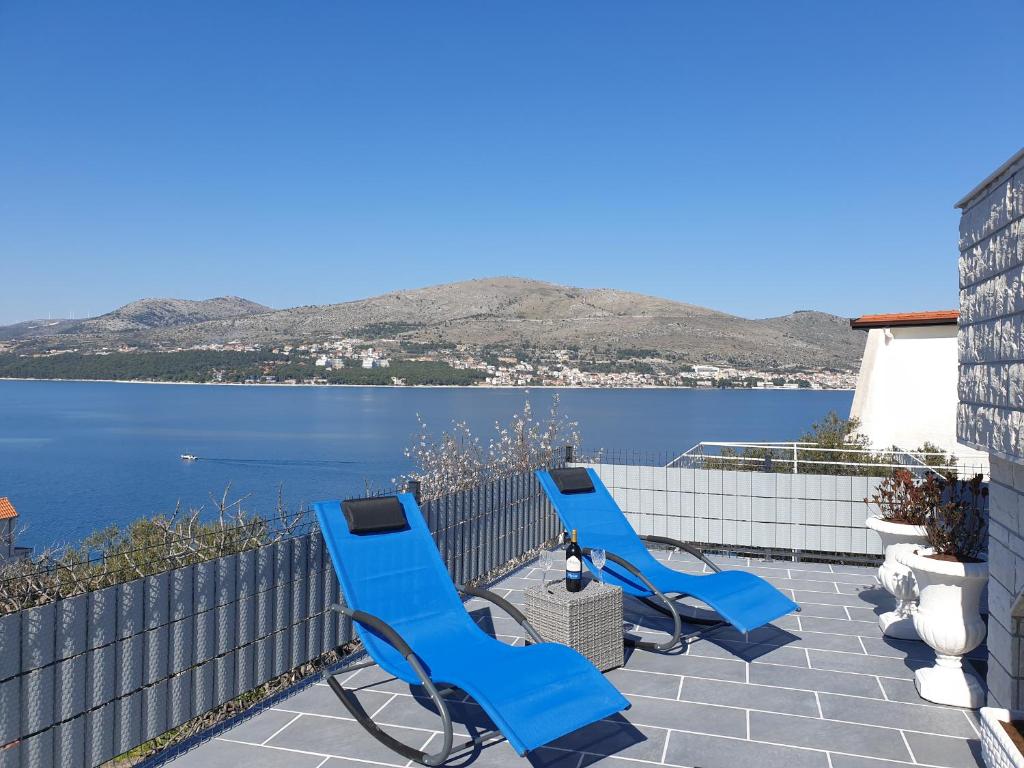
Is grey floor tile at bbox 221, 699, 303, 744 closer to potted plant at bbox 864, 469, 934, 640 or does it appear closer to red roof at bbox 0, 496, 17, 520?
potted plant at bbox 864, 469, 934, 640

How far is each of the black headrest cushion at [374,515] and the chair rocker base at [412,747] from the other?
68 cm

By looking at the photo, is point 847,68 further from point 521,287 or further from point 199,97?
point 521,287

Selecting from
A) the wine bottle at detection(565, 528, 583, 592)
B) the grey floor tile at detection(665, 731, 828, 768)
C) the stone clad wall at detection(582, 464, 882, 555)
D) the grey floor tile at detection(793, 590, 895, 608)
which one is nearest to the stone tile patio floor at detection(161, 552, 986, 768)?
the grey floor tile at detection(665, 731, 828, 768)

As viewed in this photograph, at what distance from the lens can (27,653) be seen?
2.62 meters

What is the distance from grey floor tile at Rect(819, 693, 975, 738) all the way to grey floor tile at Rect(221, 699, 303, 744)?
7.96ft

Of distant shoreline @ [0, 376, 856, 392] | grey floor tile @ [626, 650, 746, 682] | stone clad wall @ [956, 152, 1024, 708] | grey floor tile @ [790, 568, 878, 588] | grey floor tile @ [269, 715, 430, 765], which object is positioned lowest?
distant shoreline @ [0, 376, 856, 392]

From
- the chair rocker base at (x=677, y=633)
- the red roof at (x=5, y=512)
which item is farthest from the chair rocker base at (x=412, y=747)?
the red roof at (x=5, y=512)

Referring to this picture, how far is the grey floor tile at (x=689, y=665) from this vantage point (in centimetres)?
416

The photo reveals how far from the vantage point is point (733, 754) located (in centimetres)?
323

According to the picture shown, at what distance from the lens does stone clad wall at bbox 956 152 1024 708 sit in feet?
9.09

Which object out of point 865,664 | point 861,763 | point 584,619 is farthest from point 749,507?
point 861,763

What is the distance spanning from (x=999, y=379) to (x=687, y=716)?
6.33 ft

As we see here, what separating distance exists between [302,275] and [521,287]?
4678cm

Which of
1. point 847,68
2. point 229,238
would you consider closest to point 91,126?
point 229,238
